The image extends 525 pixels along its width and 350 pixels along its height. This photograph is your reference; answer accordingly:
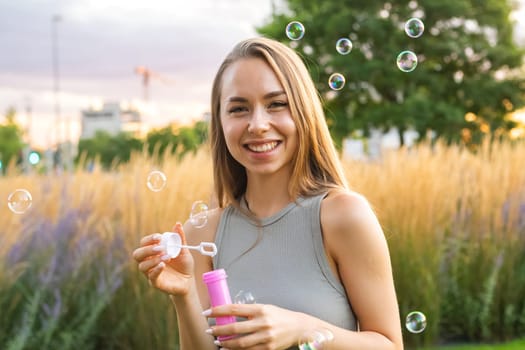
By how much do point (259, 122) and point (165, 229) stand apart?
104 inches

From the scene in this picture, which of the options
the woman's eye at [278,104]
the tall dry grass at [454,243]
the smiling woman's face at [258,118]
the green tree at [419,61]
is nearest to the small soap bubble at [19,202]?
the smiling woman's face at [258,118]

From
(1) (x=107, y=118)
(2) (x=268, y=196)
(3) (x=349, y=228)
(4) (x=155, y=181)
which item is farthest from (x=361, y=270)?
(1) (x=107, y=118)

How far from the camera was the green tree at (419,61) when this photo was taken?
86.2 ft

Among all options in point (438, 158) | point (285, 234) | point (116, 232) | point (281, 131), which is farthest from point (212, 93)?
point (438, 158)

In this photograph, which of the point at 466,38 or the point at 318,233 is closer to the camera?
the point at 318,233

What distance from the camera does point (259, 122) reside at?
81.7 inches

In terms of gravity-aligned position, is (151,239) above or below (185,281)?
above

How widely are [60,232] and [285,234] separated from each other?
2914mm

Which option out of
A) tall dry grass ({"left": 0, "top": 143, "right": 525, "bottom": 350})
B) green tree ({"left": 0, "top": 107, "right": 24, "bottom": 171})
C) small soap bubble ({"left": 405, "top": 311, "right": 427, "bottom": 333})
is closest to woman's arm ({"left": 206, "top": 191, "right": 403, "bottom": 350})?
small soap bubble ({"left": 405, "top": 311, "right": 427, "bottom": 333})

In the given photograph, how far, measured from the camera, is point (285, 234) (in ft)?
7.03

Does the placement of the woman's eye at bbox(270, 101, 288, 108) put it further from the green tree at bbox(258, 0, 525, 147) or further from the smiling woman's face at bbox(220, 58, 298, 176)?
the green tree at bbox(258, 0, 525, 147)

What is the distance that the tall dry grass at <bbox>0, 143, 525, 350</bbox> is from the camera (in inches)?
171

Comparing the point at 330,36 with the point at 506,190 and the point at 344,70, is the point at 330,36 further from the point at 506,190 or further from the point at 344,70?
the point at 506,190

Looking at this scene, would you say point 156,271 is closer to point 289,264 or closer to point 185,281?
point 185,281
